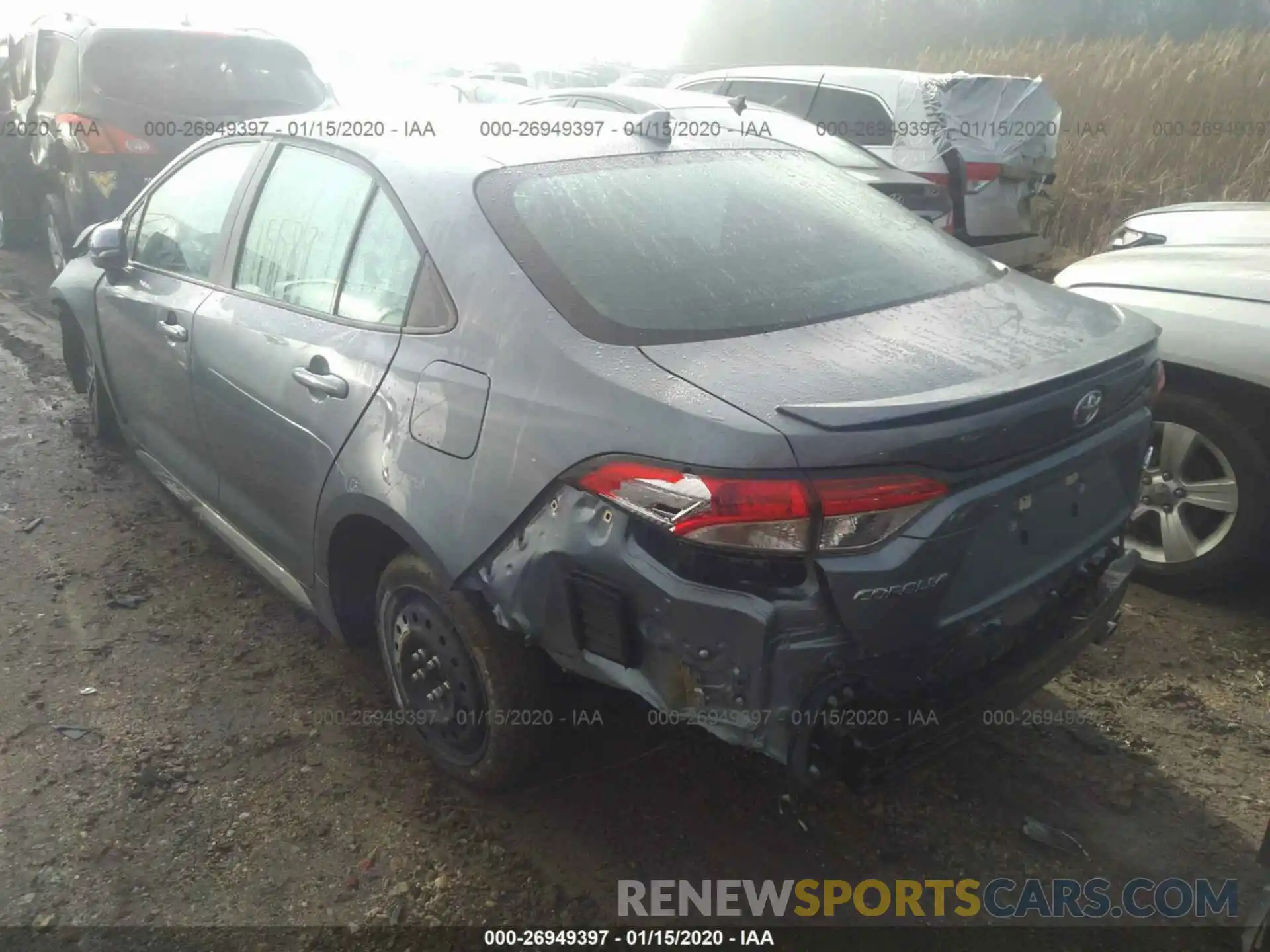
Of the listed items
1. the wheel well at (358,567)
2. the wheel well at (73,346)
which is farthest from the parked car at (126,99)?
the wheel well at (358,567)

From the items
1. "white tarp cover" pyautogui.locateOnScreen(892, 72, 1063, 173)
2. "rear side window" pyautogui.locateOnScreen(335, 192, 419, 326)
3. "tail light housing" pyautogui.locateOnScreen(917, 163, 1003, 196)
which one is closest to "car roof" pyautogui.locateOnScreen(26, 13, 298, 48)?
"white tarp cover" pyautogui.locateOnScreen(892, 72, 1063, 173)

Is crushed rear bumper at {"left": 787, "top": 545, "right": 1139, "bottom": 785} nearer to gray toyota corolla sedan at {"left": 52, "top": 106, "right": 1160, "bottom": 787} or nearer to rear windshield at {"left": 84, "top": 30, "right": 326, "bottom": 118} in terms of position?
gray toyota corolla sedan at {"left": 52, "top": 106, "right": 1160, "bottom": 787}

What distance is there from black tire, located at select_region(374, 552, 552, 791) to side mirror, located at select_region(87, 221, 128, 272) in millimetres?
2118

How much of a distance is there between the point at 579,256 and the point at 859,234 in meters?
0.88

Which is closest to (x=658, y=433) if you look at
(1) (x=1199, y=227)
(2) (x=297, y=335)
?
(2) (x=297, y=335)

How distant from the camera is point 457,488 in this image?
2312 mm

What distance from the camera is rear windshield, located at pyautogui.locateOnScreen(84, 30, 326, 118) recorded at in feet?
23.0

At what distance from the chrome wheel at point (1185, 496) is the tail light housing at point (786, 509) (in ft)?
6.67

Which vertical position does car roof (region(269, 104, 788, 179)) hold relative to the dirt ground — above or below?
above

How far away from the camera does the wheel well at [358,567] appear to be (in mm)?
2738

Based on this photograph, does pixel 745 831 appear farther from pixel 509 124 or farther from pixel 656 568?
pixel 509 124

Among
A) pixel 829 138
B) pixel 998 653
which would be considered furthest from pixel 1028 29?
pixel 998 653

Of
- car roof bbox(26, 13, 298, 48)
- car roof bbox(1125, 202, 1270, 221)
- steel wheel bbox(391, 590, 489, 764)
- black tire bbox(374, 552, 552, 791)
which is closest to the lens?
black tire bbox(374, 552, 552, 791)

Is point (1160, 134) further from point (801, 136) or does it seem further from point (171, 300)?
point (171, 300)
